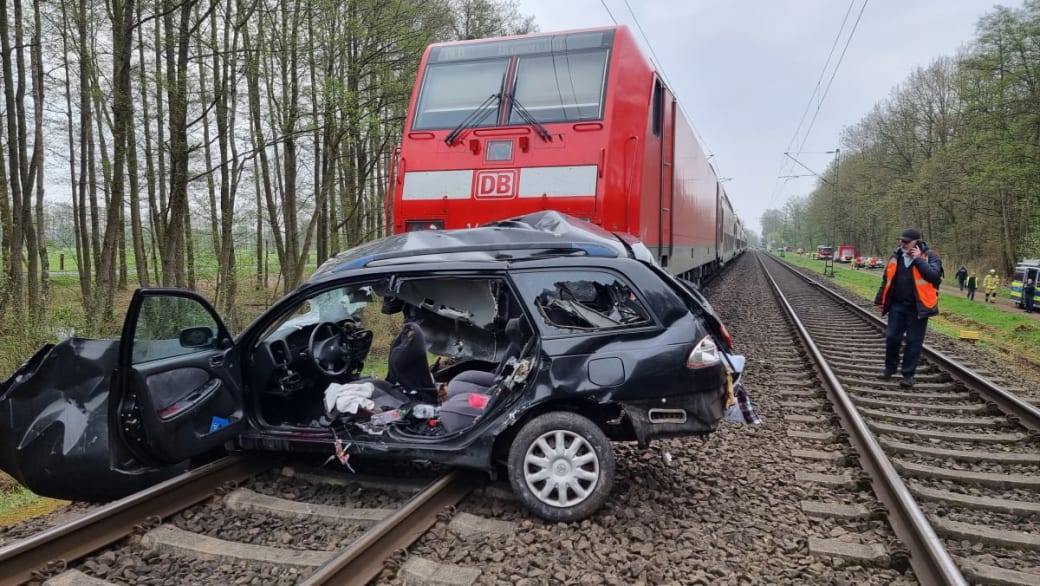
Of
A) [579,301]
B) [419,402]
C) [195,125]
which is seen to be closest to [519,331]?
[579,301]

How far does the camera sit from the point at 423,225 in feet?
23.6

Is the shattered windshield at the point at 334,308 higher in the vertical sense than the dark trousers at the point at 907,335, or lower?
higher

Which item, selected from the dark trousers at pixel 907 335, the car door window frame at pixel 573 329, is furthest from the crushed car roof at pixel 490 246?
the dark trousers at pixel 907 335

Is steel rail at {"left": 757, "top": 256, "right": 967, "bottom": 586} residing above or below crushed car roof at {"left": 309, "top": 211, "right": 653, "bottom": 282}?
below

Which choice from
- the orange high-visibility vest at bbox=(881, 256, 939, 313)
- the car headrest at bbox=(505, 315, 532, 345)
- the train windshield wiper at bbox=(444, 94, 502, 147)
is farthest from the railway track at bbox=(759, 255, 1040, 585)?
the train windshield wiper at bbox=(444, 94, 502, 147)

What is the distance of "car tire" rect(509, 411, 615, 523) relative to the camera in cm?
361

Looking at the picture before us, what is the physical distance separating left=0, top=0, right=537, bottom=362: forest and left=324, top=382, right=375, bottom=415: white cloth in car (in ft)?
24.3

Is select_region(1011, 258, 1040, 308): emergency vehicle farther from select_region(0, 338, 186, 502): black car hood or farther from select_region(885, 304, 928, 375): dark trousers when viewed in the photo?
select_region(0, 338, 186, 502): black car hood

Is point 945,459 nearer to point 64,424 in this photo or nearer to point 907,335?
point 907,335

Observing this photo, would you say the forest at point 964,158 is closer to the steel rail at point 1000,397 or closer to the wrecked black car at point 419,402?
the steel rail at point 1000,397

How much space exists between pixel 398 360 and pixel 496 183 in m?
2.85

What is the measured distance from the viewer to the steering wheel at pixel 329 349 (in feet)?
15.9

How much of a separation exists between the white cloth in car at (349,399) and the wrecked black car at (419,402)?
0.01 m

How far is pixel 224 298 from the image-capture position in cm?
1547
